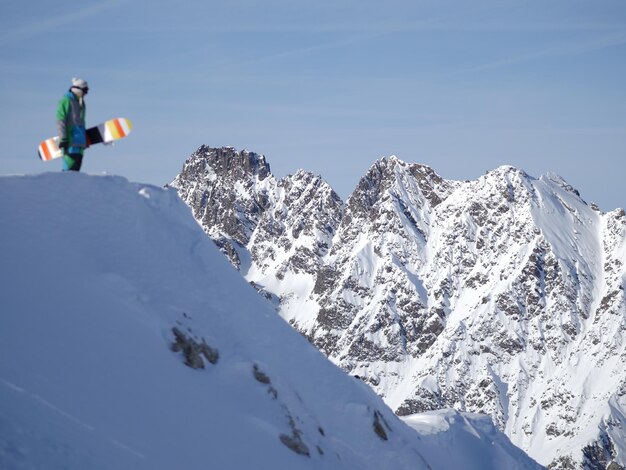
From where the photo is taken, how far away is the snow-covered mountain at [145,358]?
59.2 feet

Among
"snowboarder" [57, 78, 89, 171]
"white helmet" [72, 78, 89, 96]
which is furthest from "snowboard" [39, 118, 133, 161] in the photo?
"white helmet" [72, 78, 89, 96]

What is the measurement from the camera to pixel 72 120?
2703cm

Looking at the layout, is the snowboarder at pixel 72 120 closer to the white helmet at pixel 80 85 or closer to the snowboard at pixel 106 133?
the white helmet at pixel 80 85

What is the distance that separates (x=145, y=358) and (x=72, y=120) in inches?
362

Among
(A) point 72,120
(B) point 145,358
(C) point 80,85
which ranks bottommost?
(B) point 145,358

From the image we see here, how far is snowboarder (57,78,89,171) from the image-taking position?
26828 mm

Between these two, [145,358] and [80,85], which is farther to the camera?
[80,85]

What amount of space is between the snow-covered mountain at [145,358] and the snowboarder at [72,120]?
1.48 m

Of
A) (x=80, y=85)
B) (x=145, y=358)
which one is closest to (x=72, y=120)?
(x=80, y=85)

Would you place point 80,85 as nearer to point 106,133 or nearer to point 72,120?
point 72,120

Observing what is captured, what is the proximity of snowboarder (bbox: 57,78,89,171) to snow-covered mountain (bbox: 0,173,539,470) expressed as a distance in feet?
4.86

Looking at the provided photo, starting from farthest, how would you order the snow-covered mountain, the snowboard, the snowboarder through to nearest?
the snowboard
the snowboarder
the snow-covered mountain

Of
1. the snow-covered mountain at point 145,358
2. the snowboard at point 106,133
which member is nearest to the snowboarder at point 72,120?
the snowboard at point 106,133

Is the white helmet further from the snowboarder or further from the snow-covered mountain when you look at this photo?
the snow-covered mountain
